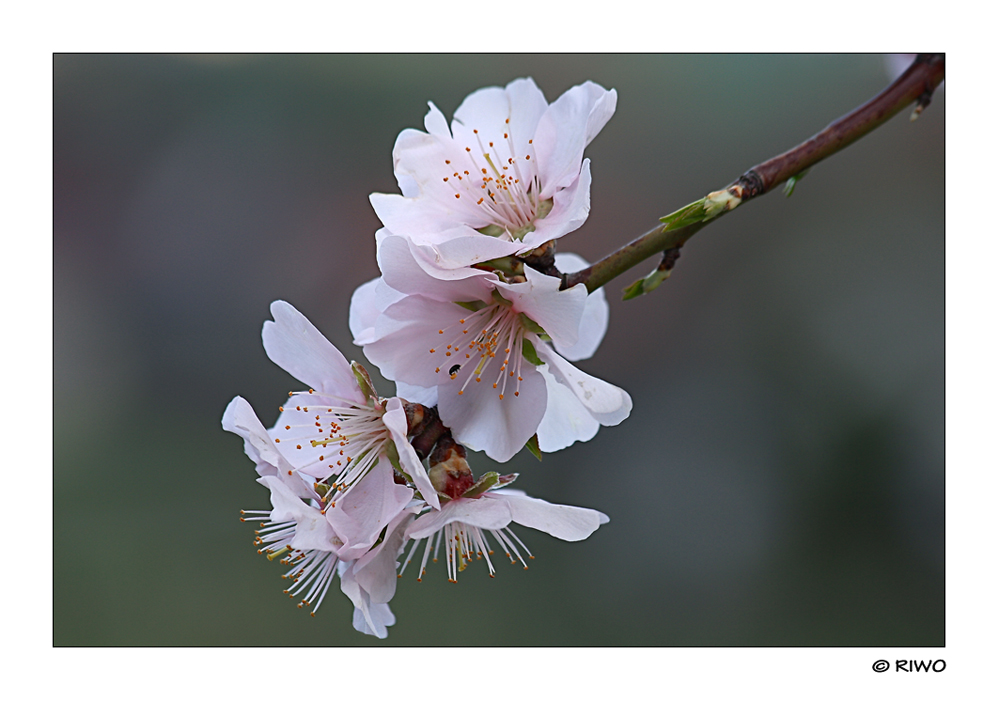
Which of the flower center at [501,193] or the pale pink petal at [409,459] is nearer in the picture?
the pale pink petal at [409,459]

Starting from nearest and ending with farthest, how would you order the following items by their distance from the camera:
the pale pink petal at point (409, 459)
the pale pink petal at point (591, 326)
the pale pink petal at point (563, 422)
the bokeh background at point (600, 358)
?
the pale pink petal at point (409, 459) → the pale pink petal at point (563, 422) → the pale pink petal at point (591, 326) → the bokeh background at point (600, 358)

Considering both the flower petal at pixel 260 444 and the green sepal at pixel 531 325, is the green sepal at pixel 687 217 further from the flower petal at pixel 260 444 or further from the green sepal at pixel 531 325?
the flower petal at pixel 260 444

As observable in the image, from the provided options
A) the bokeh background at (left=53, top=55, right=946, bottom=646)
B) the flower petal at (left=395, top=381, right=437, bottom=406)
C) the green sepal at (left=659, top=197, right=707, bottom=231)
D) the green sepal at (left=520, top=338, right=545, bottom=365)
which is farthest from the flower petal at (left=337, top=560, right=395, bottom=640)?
the bokeh background at (left=53, top=55, right=946, bottom=646)

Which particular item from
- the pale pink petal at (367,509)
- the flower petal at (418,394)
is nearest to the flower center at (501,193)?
the flower petal at (418,394)

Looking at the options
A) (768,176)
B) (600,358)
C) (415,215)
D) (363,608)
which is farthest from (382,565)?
(600,358)

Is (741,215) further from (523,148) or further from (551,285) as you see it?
(551,285)

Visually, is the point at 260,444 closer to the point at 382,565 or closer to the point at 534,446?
the point at 382,565

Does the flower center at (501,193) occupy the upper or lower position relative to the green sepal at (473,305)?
upper
